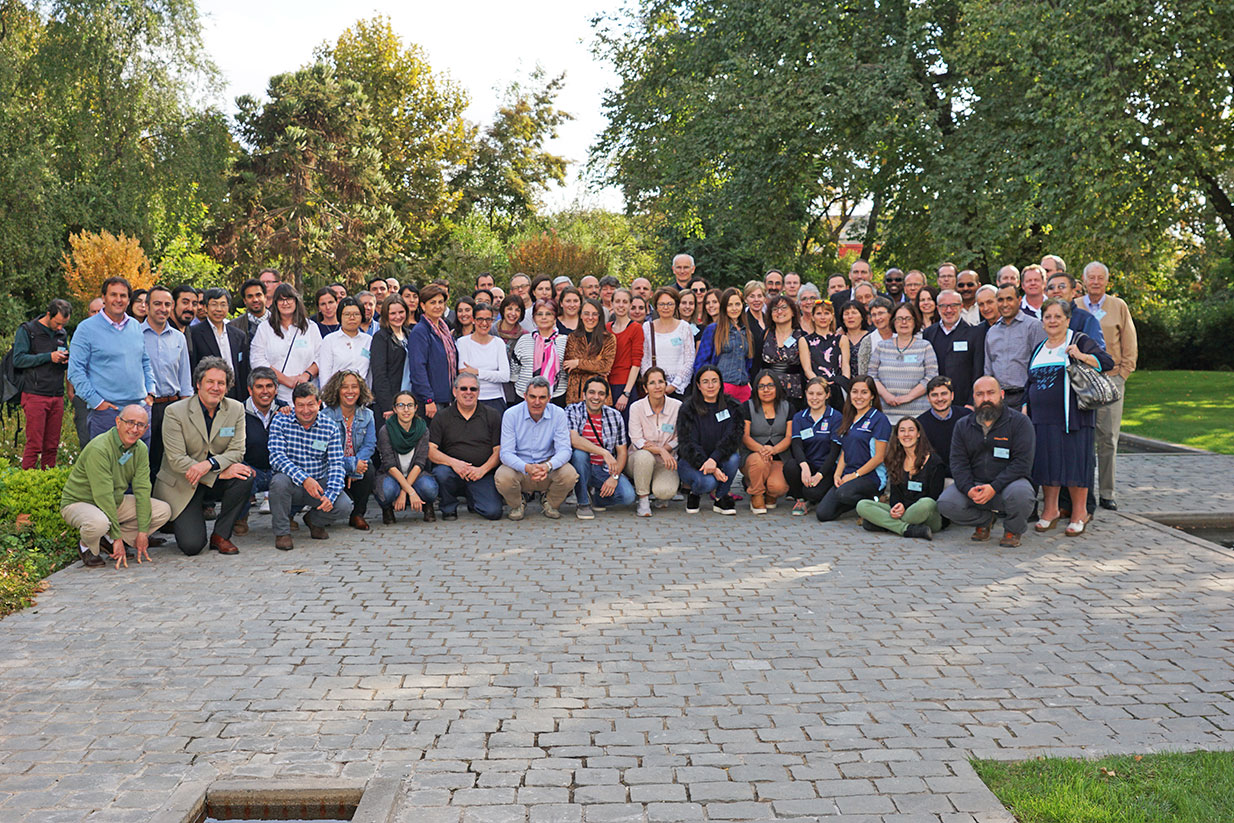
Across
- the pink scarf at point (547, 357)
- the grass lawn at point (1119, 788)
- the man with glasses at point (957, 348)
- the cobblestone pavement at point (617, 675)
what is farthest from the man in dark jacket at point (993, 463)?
the grass lawn at point (1119, 788)

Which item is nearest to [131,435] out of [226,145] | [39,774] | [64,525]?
[64,525]

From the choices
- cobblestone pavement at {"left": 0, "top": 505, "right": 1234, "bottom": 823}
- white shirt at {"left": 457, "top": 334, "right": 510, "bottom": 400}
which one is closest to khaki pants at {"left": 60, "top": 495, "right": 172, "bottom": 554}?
cobblestone pavement at {"left": 0, "top": 505, "right": 1234, "bottom": 823}

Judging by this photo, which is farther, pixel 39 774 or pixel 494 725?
pixel 494 725

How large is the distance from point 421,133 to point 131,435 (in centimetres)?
4094

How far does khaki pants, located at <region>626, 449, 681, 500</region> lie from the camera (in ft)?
33.2

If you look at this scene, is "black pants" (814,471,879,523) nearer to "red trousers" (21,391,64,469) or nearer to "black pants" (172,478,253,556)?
"black pants" (172,478,253,556)

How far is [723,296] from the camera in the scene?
10.6 meters

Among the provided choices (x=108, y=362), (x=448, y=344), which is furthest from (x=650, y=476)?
(x=108, y=362)

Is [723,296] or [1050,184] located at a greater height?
[1050,184]

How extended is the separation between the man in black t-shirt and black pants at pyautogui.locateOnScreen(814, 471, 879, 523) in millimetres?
3065

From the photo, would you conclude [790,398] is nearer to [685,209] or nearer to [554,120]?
[685,209]

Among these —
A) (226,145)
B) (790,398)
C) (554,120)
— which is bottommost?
(790,398)

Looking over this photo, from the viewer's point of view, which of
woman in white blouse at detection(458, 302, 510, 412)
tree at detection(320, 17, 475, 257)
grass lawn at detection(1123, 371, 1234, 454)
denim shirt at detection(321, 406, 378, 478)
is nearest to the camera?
denim shirt at detection(321, 406, 378, 478)

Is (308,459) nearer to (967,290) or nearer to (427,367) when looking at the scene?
(427,367)
